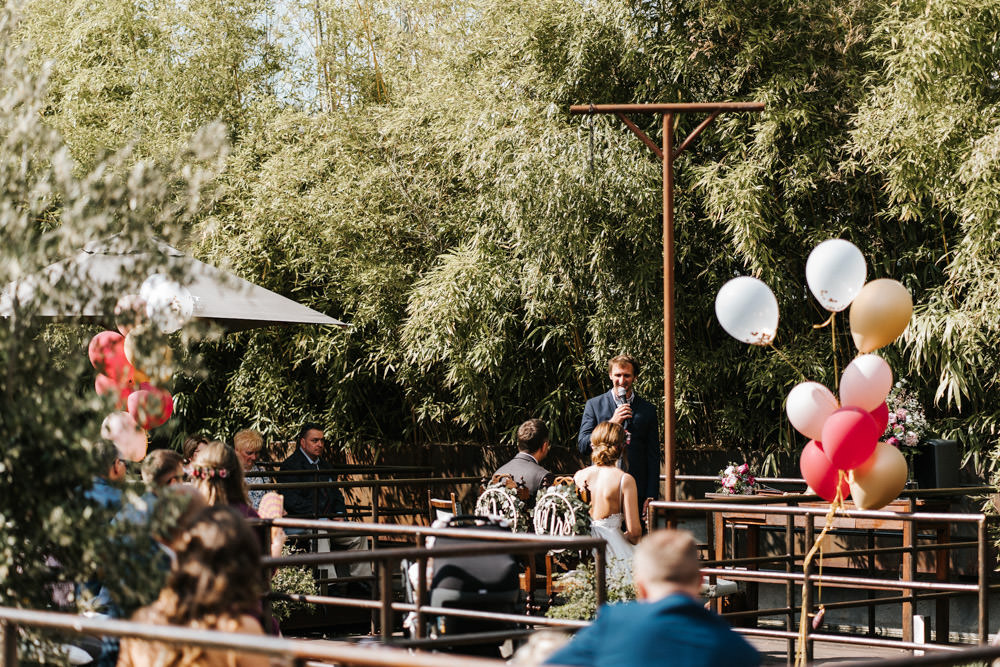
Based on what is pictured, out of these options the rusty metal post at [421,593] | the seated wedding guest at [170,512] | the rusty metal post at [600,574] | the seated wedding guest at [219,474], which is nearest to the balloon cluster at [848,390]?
the rusty metal post at [600,574]

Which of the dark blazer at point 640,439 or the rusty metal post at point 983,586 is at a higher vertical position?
the dark blazer at point 640,439

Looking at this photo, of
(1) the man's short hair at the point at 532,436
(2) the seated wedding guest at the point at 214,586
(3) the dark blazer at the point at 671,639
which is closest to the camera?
(3) the dark blazer at the point at 671,639

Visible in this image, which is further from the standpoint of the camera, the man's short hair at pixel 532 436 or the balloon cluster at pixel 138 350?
the man's short hair at pixel 532 436

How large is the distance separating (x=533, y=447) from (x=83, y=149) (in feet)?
27.9

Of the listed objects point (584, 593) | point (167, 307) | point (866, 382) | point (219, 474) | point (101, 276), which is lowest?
point (584, 593)

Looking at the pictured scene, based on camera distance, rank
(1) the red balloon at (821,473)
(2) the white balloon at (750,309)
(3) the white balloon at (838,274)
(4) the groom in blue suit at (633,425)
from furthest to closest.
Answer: (4) the groom in blue suit at (633,425), (2) the white balloon at (750,309), (3) the white balloon at (838,274), (1) the red balloon at (821,473)

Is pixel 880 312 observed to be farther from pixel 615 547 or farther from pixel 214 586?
pixel 214 586

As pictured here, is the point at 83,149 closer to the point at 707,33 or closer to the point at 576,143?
the point at 576,143

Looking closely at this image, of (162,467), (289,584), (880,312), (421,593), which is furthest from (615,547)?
(162,467)

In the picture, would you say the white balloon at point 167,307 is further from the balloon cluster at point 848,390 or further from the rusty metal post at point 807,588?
the rusty metal post at point 807,588

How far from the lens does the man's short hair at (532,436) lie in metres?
6.99

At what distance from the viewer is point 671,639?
271 centimetres

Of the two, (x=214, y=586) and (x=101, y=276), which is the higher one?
(x=101, y=276)

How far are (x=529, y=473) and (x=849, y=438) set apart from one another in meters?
2.05
